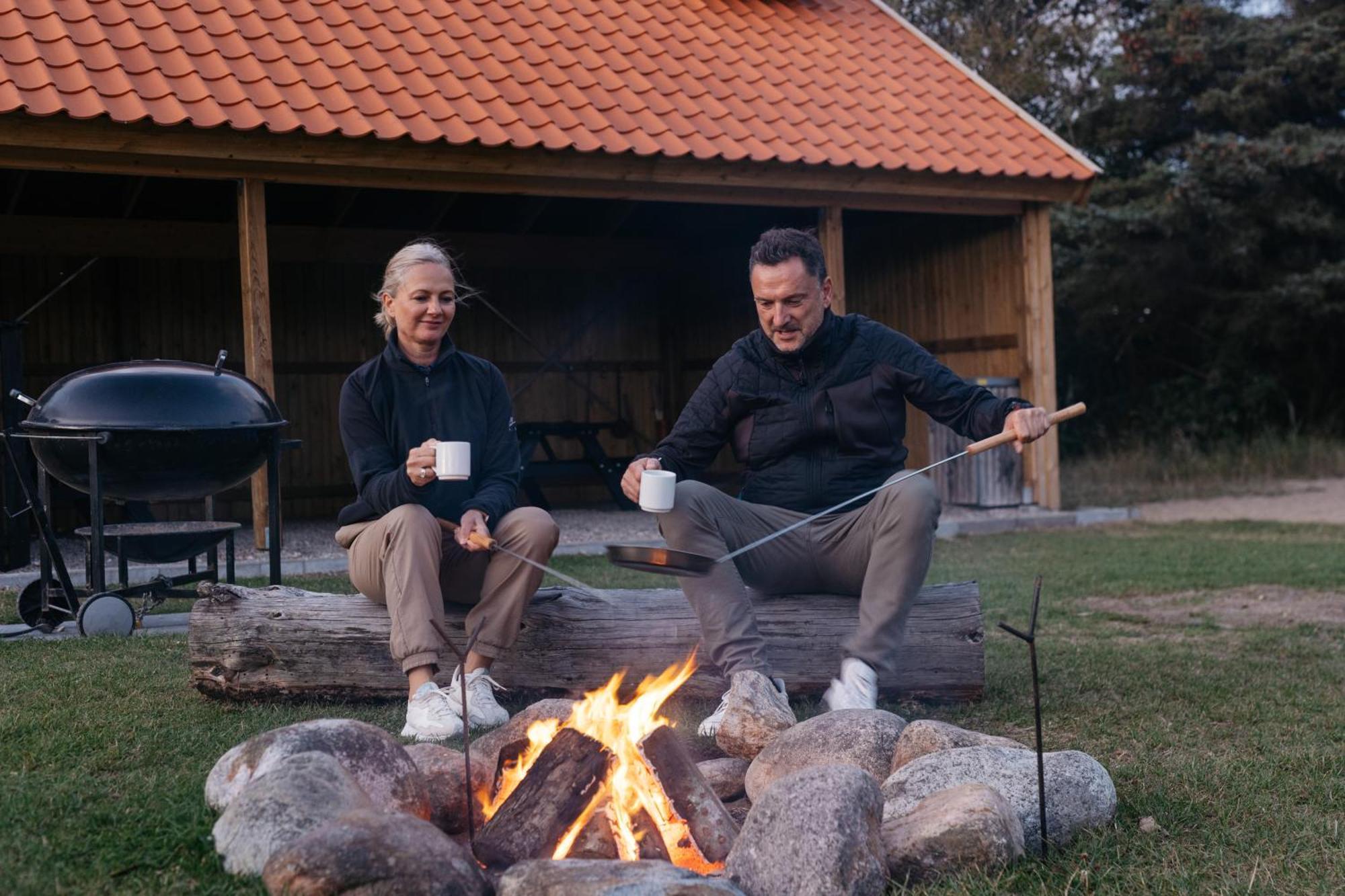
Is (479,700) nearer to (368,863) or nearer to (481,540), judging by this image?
(481,540)

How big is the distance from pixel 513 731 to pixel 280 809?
0.78 m

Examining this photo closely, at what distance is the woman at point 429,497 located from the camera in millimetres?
3879

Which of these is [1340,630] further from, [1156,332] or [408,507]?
[1156,332]

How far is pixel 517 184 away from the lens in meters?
8.55

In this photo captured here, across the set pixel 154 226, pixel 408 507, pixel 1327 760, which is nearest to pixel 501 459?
pixel 408 507

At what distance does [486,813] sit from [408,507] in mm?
1241

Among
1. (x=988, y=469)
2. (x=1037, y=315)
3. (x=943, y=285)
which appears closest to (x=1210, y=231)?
(x=943, y=285)

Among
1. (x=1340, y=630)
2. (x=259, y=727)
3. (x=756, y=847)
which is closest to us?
(x=756, y=847)

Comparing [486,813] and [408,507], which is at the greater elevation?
[408,507]

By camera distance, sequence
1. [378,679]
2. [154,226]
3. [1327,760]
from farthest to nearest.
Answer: [154,226], [378,679], [1327,760]

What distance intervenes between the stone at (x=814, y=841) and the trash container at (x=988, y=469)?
782 cm

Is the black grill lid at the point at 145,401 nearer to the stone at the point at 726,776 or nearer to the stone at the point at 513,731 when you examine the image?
the stone at the point at 513,731

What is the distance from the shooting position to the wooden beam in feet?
23.9

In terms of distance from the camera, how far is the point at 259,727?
381 centimetres
